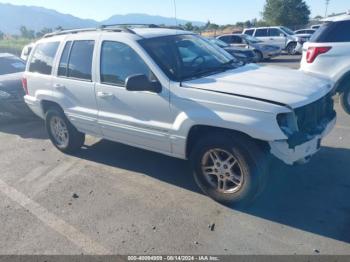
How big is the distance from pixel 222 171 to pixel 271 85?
1077 millimetres

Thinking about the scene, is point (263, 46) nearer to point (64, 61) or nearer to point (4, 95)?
point (4, 95)

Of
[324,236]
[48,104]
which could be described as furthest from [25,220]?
[324,236]

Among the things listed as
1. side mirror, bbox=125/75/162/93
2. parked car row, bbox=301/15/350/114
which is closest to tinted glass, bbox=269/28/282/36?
parked car row, bbox=301/15/350/114

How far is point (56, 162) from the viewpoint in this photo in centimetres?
579

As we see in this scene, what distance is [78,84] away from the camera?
5.16 metres

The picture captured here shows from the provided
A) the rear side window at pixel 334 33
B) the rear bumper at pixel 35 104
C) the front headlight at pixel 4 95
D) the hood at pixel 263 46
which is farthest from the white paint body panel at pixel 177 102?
the hood at pixel 263 46

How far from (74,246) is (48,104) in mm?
3069

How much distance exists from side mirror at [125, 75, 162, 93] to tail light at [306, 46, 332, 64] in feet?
14.5

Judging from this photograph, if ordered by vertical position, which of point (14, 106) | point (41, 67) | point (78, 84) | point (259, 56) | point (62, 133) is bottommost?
point (259, 56)

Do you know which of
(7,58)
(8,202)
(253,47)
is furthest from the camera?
(253,47)

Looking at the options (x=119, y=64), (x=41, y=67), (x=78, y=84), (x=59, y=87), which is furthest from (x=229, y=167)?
(x=41, y=67)

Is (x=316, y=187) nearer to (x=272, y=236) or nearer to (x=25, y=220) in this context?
(x=272, y=236)

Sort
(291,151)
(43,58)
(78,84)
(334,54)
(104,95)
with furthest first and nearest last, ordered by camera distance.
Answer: (334,54) → (43,58) → (78,84) → (104,95) → (291,151)

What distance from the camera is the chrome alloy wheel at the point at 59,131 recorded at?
5.86 m
